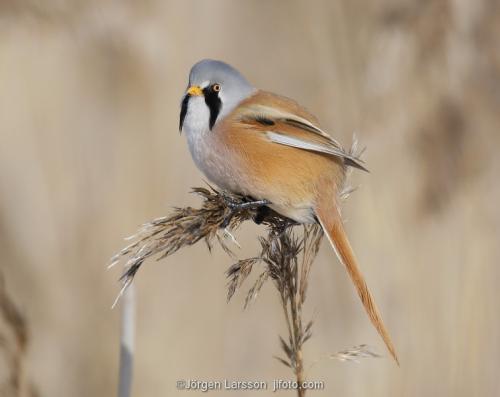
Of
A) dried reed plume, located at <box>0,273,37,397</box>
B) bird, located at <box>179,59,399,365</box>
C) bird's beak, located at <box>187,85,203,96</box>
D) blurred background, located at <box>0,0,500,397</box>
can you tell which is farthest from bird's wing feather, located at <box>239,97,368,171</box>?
dried reed plume, located at <box>0,273,37,397</box>

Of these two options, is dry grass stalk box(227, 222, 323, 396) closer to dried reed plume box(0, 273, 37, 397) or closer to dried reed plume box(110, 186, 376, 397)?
dried reed plume box(110, 186, 376, 397)

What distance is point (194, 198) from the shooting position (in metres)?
2.41

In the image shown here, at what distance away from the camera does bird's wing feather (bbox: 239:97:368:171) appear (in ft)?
5.87

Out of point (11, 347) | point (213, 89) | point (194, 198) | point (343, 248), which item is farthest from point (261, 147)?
point (11, 347)

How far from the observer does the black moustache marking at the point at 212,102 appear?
1.85 m

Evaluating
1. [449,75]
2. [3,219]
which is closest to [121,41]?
[3,219]

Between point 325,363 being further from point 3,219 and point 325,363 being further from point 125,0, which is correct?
point 125,0

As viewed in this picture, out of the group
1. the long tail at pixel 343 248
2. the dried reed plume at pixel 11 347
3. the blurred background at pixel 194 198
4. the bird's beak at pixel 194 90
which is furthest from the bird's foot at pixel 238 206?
the dried reed plume at pixel 11 347

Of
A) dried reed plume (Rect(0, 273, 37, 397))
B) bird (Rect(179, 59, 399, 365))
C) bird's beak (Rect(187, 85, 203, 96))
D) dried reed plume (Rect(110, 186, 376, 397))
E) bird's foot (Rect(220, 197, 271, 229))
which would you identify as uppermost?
bird's beak (Rect(187, 85, 203, 96))

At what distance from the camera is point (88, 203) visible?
8.00 feet

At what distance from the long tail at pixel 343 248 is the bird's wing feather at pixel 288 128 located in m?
0.12

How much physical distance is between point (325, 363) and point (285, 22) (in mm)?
1087

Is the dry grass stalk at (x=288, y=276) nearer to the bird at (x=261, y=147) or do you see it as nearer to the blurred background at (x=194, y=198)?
the bird at (x=261, y=147)

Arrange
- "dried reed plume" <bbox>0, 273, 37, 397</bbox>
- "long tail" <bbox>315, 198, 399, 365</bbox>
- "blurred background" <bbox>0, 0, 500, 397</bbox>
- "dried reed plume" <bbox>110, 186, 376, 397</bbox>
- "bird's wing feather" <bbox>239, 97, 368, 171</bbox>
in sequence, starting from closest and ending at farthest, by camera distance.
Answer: "dried reed plume" <bbox>110, 186, 376, 397</bbox> → "long tail" <bbox>315, 198, 399, 365</bbox> → "bird's wing feather" <bbox>239, 97, 368, 171</bbox> → "dried reed plume" <bbox>0, 273, 37, 397</bbox> → "blurred background" <bbox>0, 0, 500, 397</bbox>
